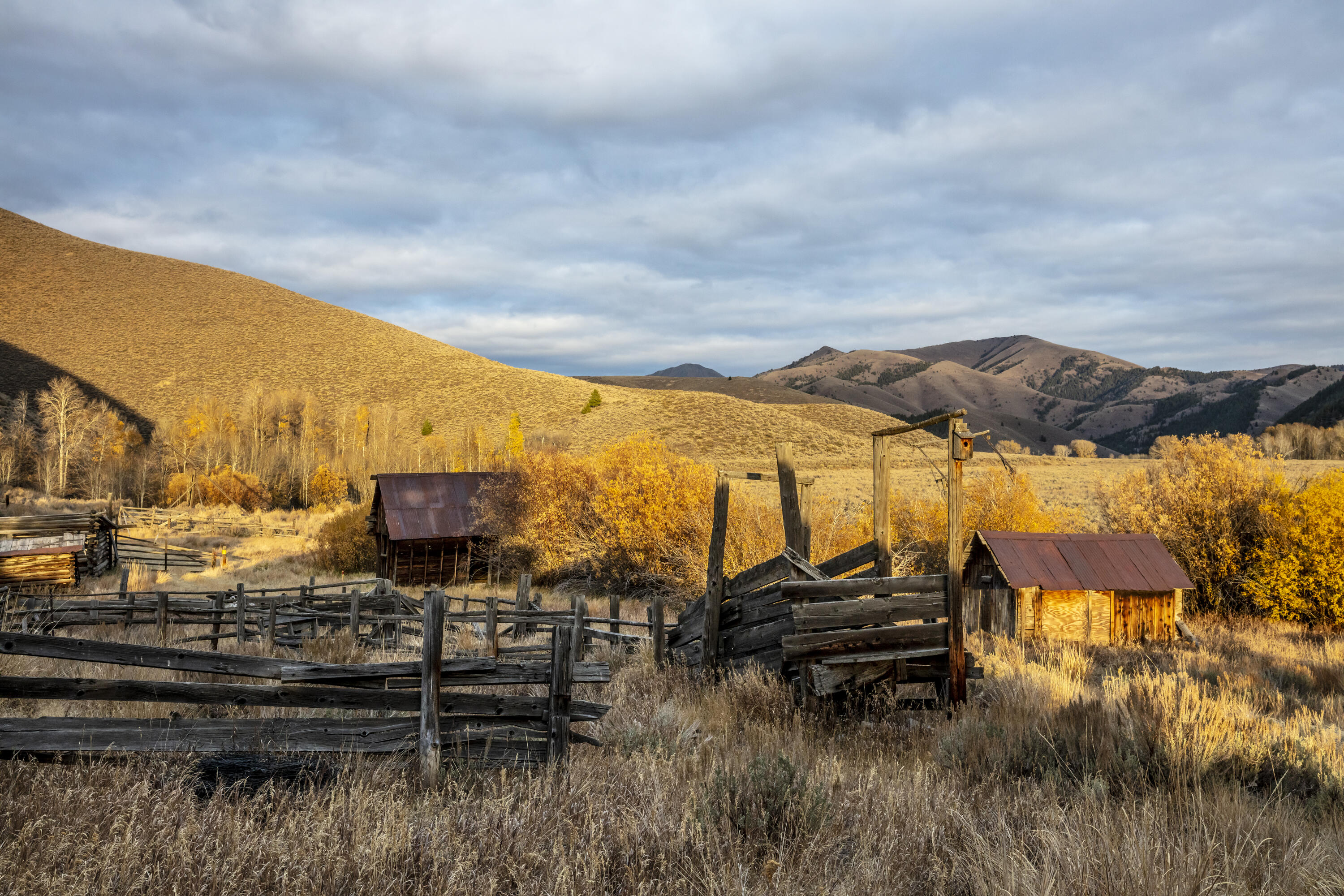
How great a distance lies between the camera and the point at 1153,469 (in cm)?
2650

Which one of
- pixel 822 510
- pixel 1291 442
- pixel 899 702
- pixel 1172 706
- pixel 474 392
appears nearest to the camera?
pixel 1172 706

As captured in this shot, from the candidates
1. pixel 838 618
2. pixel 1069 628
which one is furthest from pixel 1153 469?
pixel 838 618

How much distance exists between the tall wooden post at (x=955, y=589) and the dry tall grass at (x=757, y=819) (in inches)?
46.3

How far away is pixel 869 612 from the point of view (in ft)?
25.0

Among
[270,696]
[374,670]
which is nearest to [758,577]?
[374,670]

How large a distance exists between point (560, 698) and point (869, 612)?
357 cm

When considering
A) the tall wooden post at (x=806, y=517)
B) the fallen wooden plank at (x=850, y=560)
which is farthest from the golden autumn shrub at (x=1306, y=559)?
the fallen wooden plank at (x=850, y=560)

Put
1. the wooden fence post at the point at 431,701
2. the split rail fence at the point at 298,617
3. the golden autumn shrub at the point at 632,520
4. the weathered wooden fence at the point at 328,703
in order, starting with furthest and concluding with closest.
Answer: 1. the golden autumn shrub at the point at 632,520
2. the split rail fence at the point at 298,617
3. the wooden fence post at the point at 431,701
4. the weathered wooden fence at the point at 328,703

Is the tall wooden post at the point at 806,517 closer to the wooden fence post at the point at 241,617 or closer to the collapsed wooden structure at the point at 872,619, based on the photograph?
the collapsed wooden structure at the point at 872,619

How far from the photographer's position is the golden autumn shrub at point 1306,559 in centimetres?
2066

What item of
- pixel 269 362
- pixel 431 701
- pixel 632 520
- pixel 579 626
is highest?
pixel 269 362

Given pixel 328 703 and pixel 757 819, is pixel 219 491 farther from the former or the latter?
pixel 757 819

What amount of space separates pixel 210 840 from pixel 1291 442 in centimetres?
9691

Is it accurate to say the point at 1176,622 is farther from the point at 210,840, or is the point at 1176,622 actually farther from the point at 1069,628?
the point at 210,840
